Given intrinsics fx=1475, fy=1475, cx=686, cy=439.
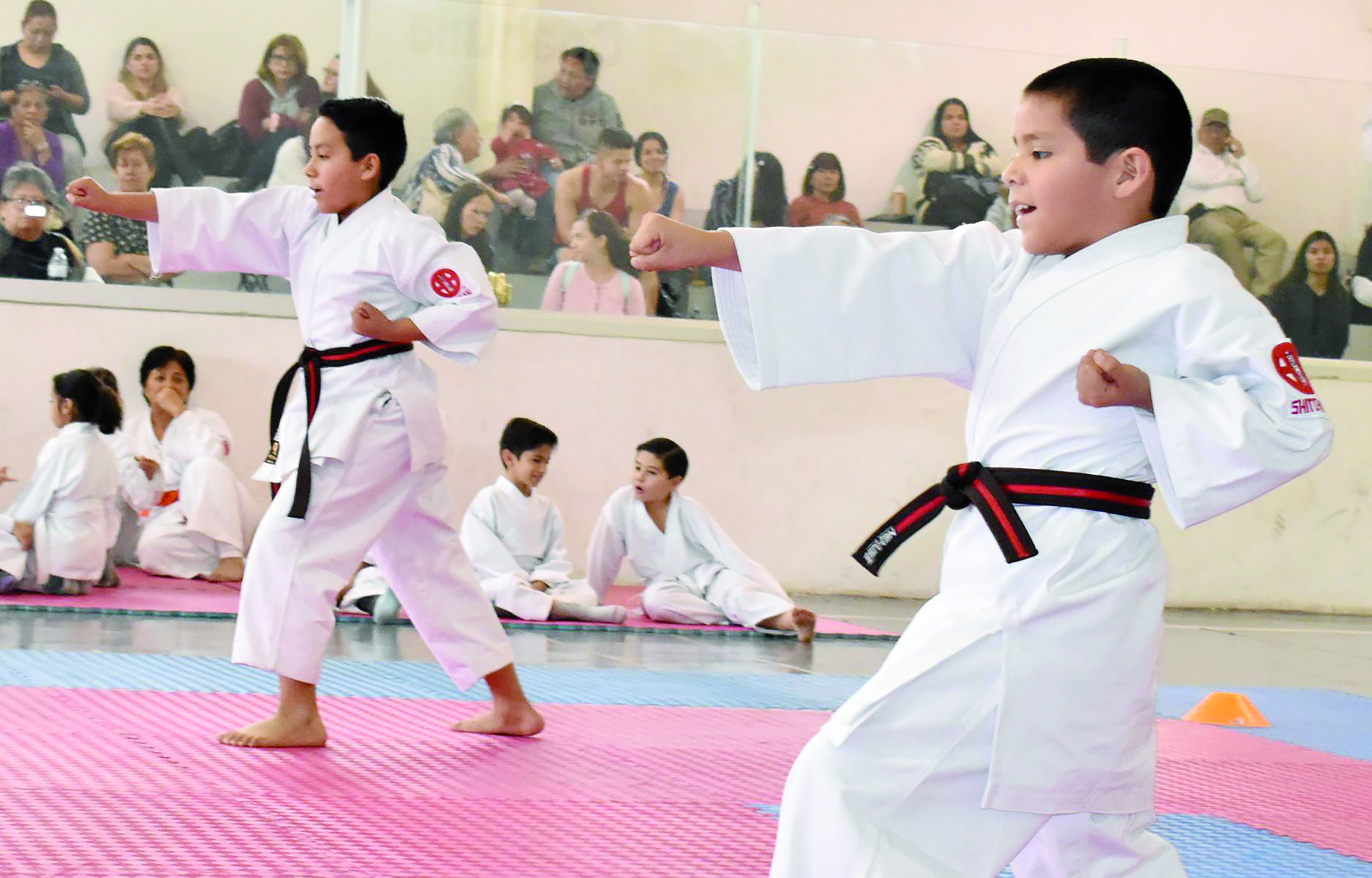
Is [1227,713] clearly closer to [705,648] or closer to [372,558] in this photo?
[705,648]

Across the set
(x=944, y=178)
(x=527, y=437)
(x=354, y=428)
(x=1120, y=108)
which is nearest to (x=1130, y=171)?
(x=1120, y=108)

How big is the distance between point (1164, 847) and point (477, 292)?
1.96 m

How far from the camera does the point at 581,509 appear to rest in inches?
315

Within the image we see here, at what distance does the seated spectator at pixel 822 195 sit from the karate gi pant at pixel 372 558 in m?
5.19

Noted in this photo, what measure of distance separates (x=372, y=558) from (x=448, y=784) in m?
0.73

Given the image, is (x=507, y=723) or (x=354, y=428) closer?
(x=354, y=428)

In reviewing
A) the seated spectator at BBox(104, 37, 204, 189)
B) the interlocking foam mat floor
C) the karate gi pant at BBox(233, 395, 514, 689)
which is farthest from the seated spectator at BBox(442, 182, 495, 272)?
the karate gi pant at BBox(233, 395, 514, 689)

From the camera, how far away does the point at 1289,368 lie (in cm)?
173

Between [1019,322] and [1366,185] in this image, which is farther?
[1366,185]

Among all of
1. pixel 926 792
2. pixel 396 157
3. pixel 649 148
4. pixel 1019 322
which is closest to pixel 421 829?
pixel 926 792

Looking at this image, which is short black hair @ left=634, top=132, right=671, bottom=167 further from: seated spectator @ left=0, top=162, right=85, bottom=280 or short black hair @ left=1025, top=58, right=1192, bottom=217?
short black hair @ left=1025, top=58, right=1192, bottom=217

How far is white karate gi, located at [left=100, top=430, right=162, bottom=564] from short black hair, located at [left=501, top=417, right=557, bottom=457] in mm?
1716

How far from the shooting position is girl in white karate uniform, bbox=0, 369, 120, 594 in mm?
5777

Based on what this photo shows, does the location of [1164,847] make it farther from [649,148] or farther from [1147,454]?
[649,148]
